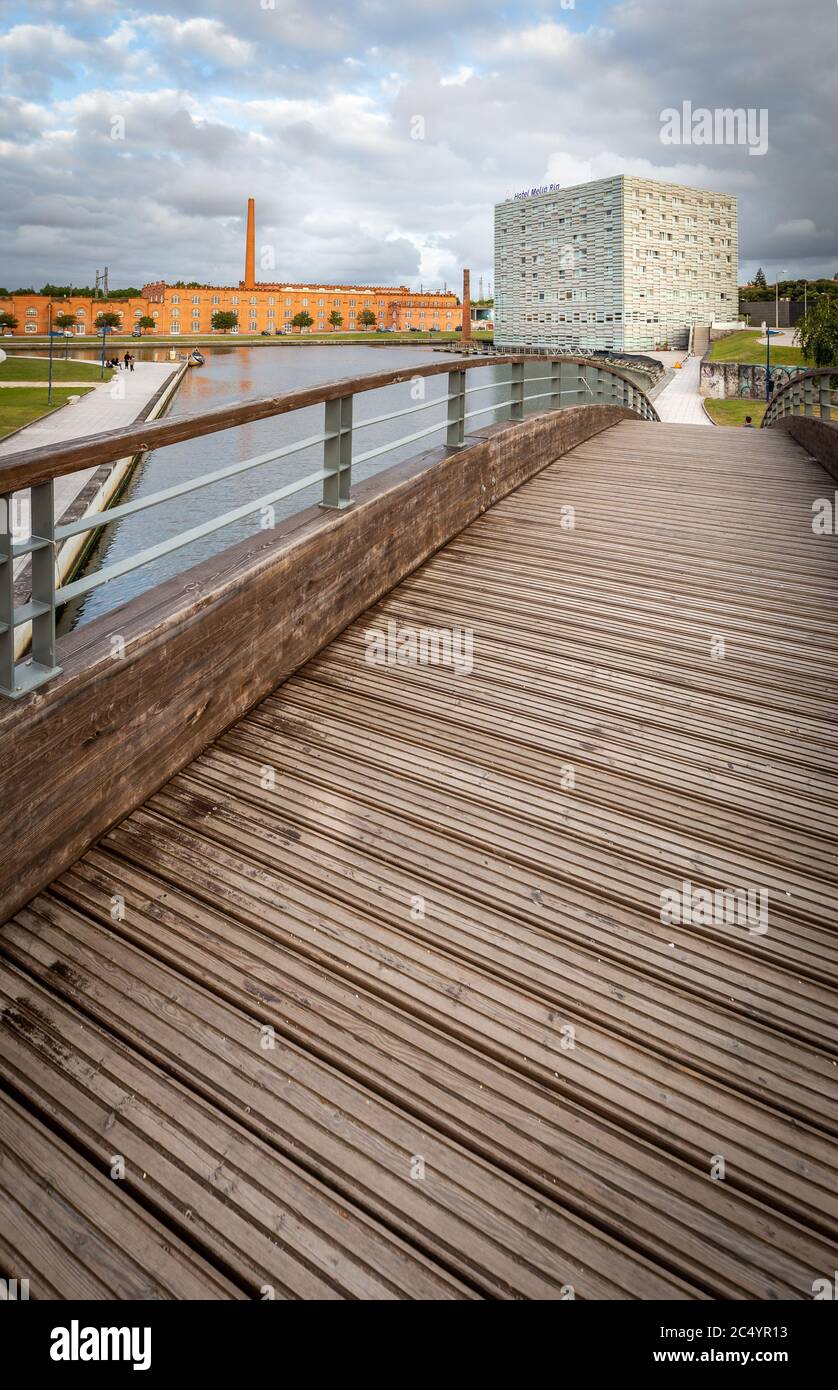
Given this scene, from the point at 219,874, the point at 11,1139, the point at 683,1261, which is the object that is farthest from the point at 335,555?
the point at 683,1261

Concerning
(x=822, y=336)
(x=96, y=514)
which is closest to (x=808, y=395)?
(x=96, y=514)

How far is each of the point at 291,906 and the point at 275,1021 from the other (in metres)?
0.48

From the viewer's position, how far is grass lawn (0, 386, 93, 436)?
2327 cm

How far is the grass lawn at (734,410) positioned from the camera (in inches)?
1712

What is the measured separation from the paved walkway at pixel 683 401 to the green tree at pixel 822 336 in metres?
6.89

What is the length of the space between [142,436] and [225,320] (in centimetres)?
14600

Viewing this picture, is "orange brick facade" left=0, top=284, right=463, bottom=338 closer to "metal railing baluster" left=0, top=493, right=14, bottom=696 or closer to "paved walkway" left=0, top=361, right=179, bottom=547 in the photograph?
"paved walkway" left=0, top=361, right=179, bottom=547

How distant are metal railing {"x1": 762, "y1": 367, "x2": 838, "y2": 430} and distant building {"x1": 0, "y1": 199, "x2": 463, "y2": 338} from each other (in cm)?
13308

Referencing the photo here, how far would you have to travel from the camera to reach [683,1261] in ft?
6.15

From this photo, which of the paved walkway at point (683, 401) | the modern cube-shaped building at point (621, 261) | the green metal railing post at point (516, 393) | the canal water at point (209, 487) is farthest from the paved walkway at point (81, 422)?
the modern cube-shaped building at point (621, 261)

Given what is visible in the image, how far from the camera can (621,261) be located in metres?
88.4

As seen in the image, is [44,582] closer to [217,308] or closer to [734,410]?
[734,410]

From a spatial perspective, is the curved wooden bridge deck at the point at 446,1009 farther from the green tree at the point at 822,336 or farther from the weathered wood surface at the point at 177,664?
the green tree at the point at 822,336
